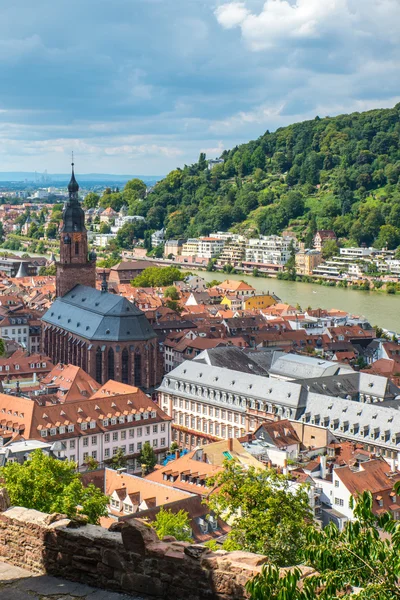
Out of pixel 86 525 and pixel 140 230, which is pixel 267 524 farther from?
pixel 140 230

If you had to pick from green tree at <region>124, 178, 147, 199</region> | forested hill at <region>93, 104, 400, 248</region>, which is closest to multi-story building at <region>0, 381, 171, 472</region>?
forested hill at <region>93, 104, 400, 248</region>

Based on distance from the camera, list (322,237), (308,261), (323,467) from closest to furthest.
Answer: (323,467), (308,261), (322,237)

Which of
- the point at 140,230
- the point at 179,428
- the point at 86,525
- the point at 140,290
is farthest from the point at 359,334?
the point at 140,230

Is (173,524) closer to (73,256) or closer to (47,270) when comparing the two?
(73,256)

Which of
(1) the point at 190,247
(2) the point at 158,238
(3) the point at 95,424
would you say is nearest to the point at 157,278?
(1) the point at 190,247

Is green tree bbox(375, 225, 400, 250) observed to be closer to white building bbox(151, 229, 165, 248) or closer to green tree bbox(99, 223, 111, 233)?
white building bbox(151, 229, 165, 248)

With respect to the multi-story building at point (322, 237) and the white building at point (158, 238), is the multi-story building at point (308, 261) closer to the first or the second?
the multi-story building at point (322, 237)

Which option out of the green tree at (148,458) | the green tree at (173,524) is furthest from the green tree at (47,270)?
the green tree at (173,524)
